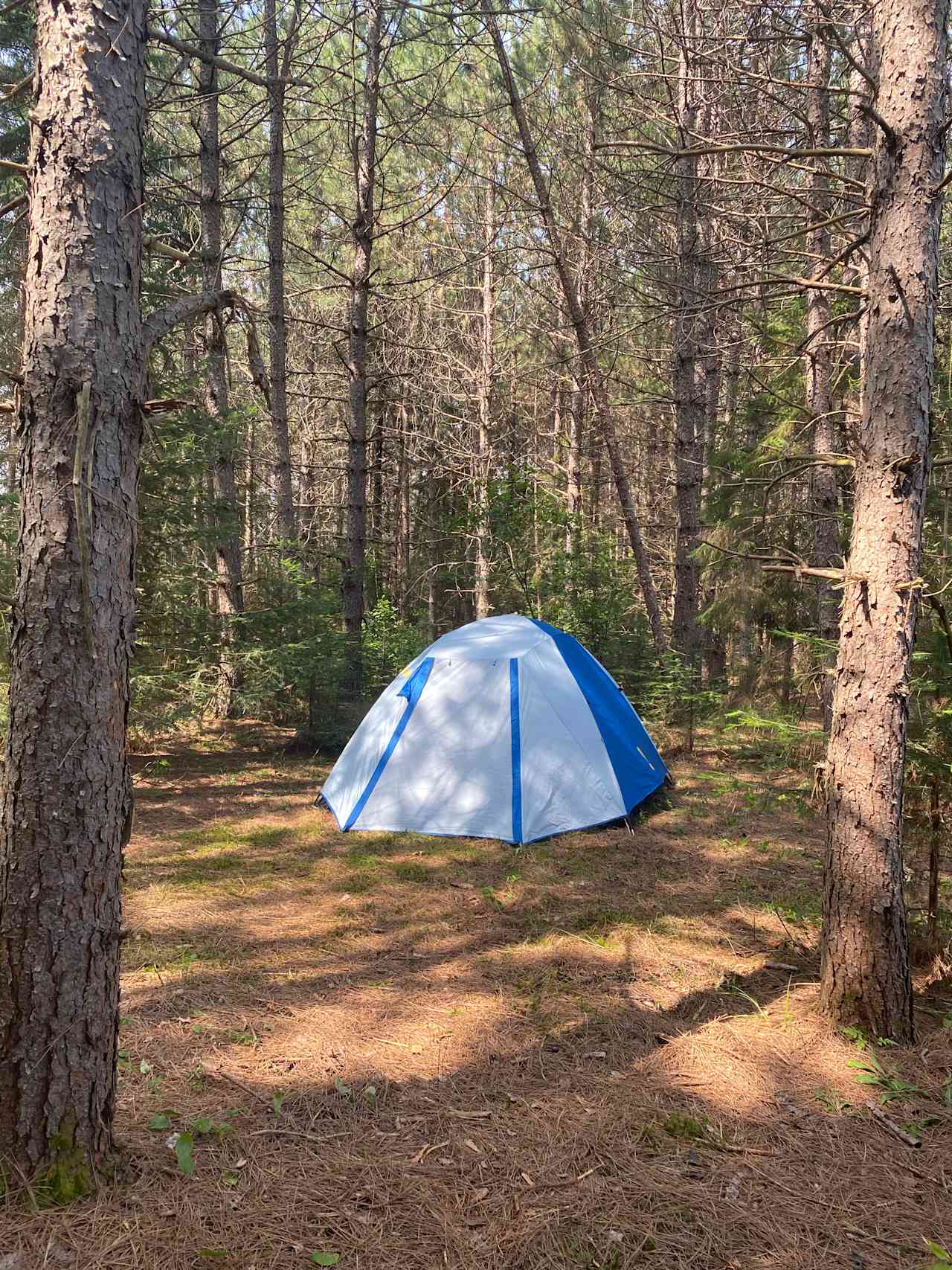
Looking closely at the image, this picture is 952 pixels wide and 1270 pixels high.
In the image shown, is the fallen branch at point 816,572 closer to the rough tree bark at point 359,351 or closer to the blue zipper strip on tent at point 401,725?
the blue zipper strip on tent at point 401,725

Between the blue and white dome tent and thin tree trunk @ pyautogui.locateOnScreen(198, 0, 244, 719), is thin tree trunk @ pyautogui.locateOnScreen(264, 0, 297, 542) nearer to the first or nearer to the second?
thin tree trunk @ pyautogui.locateOnScreen(198, 0, 244, 719)

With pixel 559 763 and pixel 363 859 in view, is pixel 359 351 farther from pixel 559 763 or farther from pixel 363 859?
pixel 363 859

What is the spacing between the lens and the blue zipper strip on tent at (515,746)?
6602 mm

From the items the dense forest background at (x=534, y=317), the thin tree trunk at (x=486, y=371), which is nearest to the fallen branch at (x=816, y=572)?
the dense forest background at (x=534, y=317)

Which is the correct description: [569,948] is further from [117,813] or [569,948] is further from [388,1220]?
[117,813]

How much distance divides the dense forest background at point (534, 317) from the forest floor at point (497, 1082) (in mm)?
1397

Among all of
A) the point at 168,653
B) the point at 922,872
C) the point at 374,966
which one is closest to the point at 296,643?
the point at 168,653

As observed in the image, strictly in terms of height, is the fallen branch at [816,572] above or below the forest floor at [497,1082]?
above

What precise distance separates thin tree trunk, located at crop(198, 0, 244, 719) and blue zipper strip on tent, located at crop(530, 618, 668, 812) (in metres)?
3.34

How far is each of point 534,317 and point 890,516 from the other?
13.3m

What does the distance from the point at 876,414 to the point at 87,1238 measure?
4.18 meters

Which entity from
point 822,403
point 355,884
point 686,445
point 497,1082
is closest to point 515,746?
point 355,884

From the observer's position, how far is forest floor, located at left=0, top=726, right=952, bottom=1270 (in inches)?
96.4

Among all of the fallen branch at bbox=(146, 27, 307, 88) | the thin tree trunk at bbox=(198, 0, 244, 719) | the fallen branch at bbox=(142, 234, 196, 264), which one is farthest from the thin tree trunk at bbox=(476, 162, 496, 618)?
the fallen branch at bbox=(142, 234, 196, 264)
